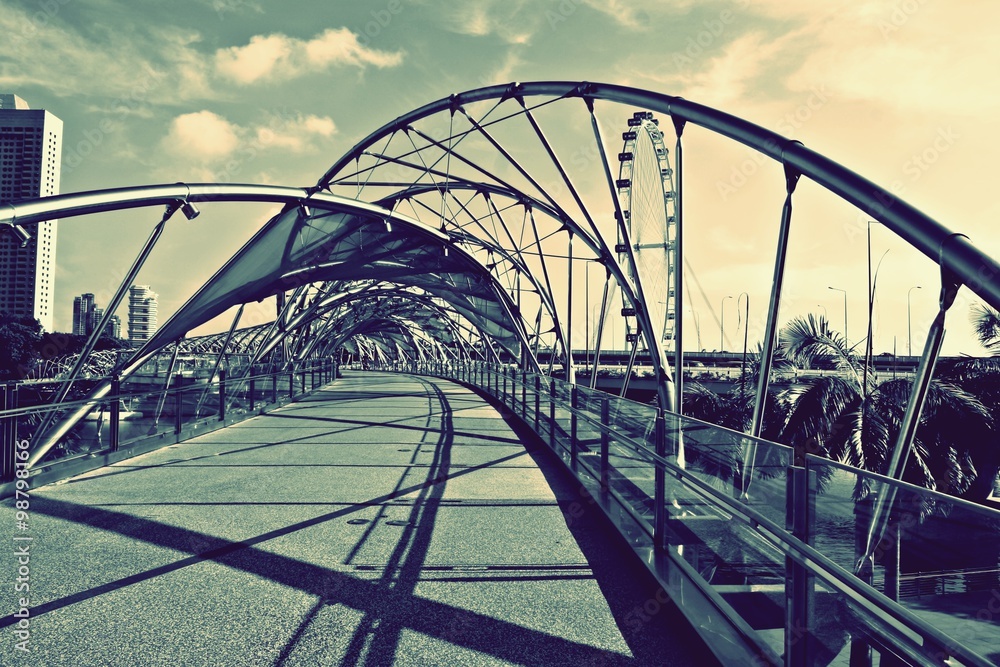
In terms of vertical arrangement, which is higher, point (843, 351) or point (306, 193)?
point (306, 193)

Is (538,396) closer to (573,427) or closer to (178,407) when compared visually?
(573,427)

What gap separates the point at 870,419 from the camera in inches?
594

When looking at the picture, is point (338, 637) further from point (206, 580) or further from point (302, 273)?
point (302, 273)

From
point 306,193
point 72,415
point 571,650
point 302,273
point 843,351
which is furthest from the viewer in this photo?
point 302,273

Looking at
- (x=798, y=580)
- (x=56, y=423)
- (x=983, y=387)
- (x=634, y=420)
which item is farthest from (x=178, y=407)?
(x=983, y=387)

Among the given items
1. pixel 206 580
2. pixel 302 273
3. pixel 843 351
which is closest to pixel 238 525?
pixel 206 580

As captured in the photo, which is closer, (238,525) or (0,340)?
(238,525)

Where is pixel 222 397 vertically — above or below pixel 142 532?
above

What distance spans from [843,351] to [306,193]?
14.4 m

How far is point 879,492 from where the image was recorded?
8.60ft

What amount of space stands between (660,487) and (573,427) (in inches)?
161

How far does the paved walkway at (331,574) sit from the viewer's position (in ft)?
13.1

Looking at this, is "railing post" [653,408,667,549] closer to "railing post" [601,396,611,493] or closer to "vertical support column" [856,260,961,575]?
"vertical support column" [856,260,961,575]

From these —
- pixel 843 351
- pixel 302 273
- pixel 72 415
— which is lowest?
pixel 72 415
